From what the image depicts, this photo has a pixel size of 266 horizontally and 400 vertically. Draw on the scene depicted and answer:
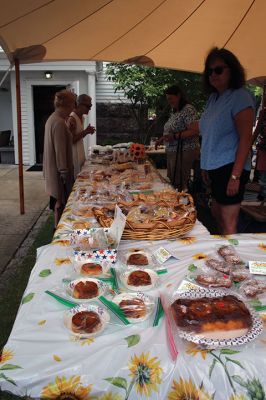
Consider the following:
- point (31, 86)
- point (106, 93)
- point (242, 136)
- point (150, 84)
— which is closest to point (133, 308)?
point (242, 136)

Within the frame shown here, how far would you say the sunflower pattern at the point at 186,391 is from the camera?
925 millimetres

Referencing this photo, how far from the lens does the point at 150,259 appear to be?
158 centimetres

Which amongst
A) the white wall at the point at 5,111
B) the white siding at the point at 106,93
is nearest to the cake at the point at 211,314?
the white siding at the point at 106,93

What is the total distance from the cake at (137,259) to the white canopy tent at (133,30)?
276 centimetres

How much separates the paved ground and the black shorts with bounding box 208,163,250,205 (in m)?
2.42

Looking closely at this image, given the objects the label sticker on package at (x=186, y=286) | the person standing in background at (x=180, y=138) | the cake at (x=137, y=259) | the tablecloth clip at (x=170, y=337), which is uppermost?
the person standing in background at (x=180, y=138)

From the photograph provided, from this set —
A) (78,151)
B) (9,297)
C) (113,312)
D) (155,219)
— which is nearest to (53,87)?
(78,151)

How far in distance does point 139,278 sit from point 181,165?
152 inches

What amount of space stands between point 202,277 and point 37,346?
643mm

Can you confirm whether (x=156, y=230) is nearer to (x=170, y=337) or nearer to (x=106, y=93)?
(x=170, y=337)

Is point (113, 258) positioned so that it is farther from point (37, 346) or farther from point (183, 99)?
point (183, 99)

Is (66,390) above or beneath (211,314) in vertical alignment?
beneath

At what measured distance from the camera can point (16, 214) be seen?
593 centimetres

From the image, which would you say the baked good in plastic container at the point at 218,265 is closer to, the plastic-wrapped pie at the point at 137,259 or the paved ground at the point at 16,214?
the plastic-wrapped pie at the point at 137,259
